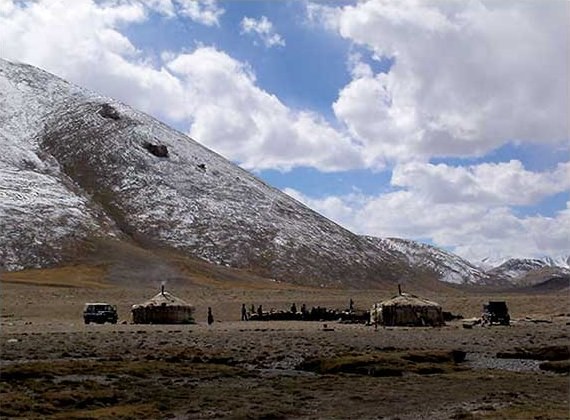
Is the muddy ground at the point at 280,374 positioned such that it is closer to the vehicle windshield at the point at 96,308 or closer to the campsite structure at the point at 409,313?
the campsite structure at the point at 409,313

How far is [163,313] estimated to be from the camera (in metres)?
66.4

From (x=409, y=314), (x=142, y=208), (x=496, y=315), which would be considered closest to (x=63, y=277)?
(x=142, y=208)

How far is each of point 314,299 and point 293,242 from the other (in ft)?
242

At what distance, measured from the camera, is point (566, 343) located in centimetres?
4188

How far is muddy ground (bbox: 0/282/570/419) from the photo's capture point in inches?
829

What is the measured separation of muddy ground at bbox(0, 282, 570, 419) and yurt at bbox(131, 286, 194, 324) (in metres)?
12.1

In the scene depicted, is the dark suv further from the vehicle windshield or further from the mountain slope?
the mountain slope

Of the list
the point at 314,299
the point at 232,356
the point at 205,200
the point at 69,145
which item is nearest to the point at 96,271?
the point at 314,299

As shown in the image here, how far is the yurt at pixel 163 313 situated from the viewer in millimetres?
66375

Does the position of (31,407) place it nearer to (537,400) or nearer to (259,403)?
(259,403)

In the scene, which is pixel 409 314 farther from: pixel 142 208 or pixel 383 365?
pixel 142 208

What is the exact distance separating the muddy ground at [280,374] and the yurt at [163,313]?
12100 millimetres

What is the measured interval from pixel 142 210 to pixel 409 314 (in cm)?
11596

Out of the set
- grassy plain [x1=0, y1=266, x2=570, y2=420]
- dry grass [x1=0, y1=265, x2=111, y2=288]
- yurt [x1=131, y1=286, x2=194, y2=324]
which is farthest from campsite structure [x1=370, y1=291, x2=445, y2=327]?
dry grass [x1=0, y1=265, x2=111, y2=288]
